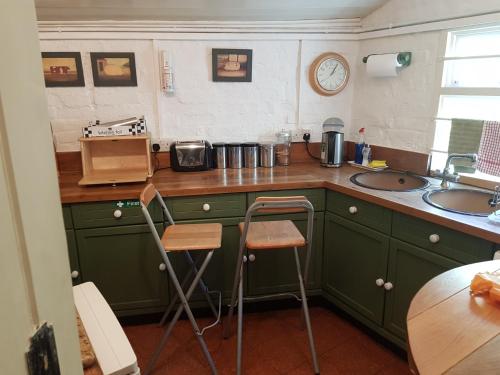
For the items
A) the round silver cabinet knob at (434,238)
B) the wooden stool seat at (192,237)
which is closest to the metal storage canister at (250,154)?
the wooden stool seat at (192,237)

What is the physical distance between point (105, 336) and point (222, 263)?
131 cm

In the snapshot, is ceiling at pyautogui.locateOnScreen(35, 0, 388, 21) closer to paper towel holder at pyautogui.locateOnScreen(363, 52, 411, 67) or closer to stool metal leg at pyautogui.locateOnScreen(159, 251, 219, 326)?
paper towel holder at pyautogui.locateOnScreen(363, 52, 411, 67)

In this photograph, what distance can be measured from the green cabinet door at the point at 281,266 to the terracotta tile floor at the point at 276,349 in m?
0.20

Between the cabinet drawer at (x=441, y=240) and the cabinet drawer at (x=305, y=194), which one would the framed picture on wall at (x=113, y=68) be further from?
the cabinet drawer at (x=441, y=240)

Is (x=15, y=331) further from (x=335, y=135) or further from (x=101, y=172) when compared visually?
(x=335, y=135)

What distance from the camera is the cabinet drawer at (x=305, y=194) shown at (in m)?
2.22

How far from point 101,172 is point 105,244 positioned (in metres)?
0.53

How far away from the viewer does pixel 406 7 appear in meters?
2.29

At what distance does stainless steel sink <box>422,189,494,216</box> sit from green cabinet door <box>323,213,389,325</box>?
1.18 ft

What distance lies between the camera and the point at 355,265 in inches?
86.6

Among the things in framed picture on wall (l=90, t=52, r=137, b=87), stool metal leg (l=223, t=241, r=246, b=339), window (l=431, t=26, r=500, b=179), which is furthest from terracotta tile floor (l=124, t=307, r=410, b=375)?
framed picture on wall (l=90, t=52, r=137, b=87)

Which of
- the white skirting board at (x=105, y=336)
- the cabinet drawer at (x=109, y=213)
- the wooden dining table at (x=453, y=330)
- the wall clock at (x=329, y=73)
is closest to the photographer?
the wooden dining table at (x=453, y=330)

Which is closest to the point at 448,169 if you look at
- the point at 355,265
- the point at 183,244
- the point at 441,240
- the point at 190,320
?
the point at 441,240

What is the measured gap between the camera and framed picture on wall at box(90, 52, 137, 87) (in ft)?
7.93
